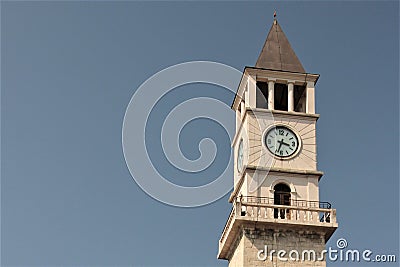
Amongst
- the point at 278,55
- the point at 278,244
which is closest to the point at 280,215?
the point at 278,244

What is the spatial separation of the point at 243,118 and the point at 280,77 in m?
3.19

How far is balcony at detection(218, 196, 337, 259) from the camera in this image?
44.1 metres

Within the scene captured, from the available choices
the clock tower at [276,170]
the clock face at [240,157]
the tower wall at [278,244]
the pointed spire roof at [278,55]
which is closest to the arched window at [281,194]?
the clock tower at [276,170]

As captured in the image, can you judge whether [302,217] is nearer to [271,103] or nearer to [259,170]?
[259,170]

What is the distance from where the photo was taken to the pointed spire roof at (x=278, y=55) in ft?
165

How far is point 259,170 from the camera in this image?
46688mm

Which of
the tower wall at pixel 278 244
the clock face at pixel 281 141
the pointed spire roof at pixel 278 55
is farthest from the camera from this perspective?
the pointed spire roof at pixel 278 55

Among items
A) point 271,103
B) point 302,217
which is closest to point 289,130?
point 271,103

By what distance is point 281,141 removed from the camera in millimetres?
48094

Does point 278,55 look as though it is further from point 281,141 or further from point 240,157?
point 240,157

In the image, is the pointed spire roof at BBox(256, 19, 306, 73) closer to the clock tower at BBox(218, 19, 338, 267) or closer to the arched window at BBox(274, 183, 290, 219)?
the clock tower at BBox(218, 19, 338, 267)

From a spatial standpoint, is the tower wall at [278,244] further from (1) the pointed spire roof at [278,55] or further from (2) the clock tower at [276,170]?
(1) the pointed spire roof at [278,55]

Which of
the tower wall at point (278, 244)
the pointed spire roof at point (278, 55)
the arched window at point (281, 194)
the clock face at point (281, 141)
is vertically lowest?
the tower wall at point (278, 244)

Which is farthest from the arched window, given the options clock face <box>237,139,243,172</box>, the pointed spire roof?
the pointed spire roof
